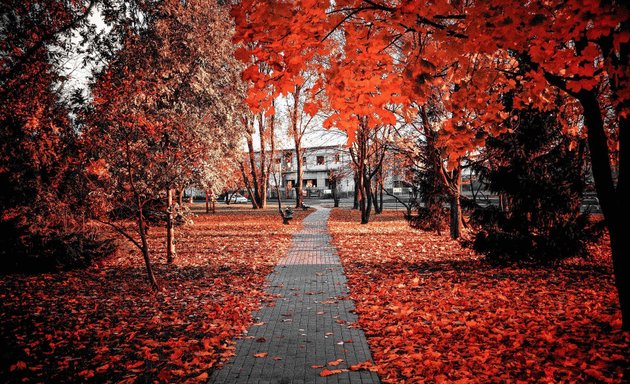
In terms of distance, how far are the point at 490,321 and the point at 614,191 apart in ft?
8.29

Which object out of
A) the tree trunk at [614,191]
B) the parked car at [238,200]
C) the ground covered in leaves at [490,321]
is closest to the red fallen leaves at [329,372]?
the ground covered in leaves at [490,321]

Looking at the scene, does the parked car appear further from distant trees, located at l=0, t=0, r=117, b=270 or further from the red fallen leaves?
the red fallen leaves

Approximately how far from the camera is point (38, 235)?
10.0 meters

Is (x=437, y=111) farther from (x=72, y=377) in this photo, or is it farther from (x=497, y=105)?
(x=72, y=377)

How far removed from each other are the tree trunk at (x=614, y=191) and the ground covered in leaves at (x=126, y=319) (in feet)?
16.8

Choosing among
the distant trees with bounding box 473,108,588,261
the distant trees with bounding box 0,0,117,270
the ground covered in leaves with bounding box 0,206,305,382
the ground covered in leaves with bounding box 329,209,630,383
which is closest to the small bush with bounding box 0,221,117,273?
the distant trees with bounding box 0,0,117,270

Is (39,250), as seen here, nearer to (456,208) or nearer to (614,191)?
(614,191)

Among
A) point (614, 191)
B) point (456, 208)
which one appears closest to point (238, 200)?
point (456, 208)

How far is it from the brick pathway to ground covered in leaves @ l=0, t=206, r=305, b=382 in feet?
1.08

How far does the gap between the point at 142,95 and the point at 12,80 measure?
2.70 m

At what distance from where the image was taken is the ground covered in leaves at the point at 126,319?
15.0 feet

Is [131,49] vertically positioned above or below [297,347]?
above

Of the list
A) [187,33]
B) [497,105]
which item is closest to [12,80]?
[187,33]

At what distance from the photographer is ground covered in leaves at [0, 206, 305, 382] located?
180 inches
